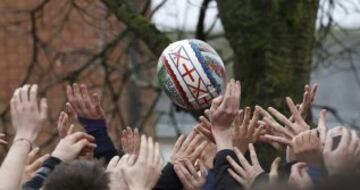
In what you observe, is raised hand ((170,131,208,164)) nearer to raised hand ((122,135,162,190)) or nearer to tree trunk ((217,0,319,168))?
raised hand ((122,135,162,190))

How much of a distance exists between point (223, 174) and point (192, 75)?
1450 mm

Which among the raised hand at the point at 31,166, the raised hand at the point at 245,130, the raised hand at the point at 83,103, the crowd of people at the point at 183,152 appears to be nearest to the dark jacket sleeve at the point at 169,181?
the crowd of people at the point at 183,152

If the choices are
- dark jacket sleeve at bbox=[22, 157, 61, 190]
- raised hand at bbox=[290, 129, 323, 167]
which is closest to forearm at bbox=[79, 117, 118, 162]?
dark jacket sleeve at bbox=[22, 157, 61, 190]

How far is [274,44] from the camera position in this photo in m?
10.9

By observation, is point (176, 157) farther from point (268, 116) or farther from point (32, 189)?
point (32, 189)

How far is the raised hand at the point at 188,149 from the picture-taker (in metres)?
7.22

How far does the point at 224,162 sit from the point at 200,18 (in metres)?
5.85

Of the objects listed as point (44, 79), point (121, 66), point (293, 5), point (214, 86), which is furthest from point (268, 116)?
point (44, 79)

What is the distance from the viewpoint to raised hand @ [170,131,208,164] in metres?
7.22

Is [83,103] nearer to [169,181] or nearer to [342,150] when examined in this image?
[169,181]

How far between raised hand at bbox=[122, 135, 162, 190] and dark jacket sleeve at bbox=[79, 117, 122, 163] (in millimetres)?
1416

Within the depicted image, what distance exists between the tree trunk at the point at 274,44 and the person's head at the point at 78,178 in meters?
5.12

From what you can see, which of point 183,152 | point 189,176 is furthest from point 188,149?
point 189,176

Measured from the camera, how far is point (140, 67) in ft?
47.6
